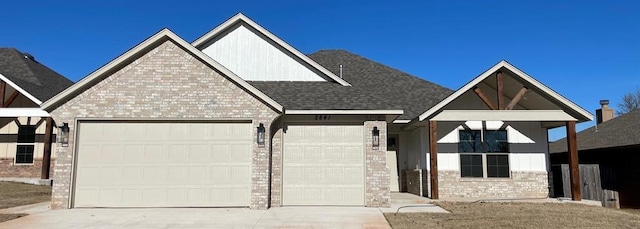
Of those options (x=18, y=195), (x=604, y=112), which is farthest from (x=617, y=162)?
(x=18, y=195)

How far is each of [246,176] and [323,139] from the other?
7.94ft

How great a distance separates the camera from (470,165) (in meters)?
15.9

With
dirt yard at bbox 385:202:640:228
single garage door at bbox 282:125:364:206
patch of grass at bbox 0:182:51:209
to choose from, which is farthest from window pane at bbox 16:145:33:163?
dirt yard at bbox 385:202:640:228

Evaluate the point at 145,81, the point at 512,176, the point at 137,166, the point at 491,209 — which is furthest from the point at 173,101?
the point at 512,176

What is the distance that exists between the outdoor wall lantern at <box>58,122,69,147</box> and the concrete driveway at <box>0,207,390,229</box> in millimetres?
1850

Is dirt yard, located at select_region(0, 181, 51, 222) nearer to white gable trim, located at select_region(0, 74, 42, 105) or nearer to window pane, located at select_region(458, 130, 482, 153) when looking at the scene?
white gable trim, located at select_region(0, 74, 42, 105)

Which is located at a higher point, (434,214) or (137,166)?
(137,166)

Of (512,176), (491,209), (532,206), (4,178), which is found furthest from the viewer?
(4,178)

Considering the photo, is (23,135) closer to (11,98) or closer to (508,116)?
(11,98)

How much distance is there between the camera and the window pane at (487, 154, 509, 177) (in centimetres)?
1583

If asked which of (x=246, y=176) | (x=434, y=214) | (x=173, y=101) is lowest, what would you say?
(x=434, y=214)

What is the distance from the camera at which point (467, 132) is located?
16109 mm

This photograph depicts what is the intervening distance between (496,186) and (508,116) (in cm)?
274

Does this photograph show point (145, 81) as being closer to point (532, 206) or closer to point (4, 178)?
point (532, 206)
